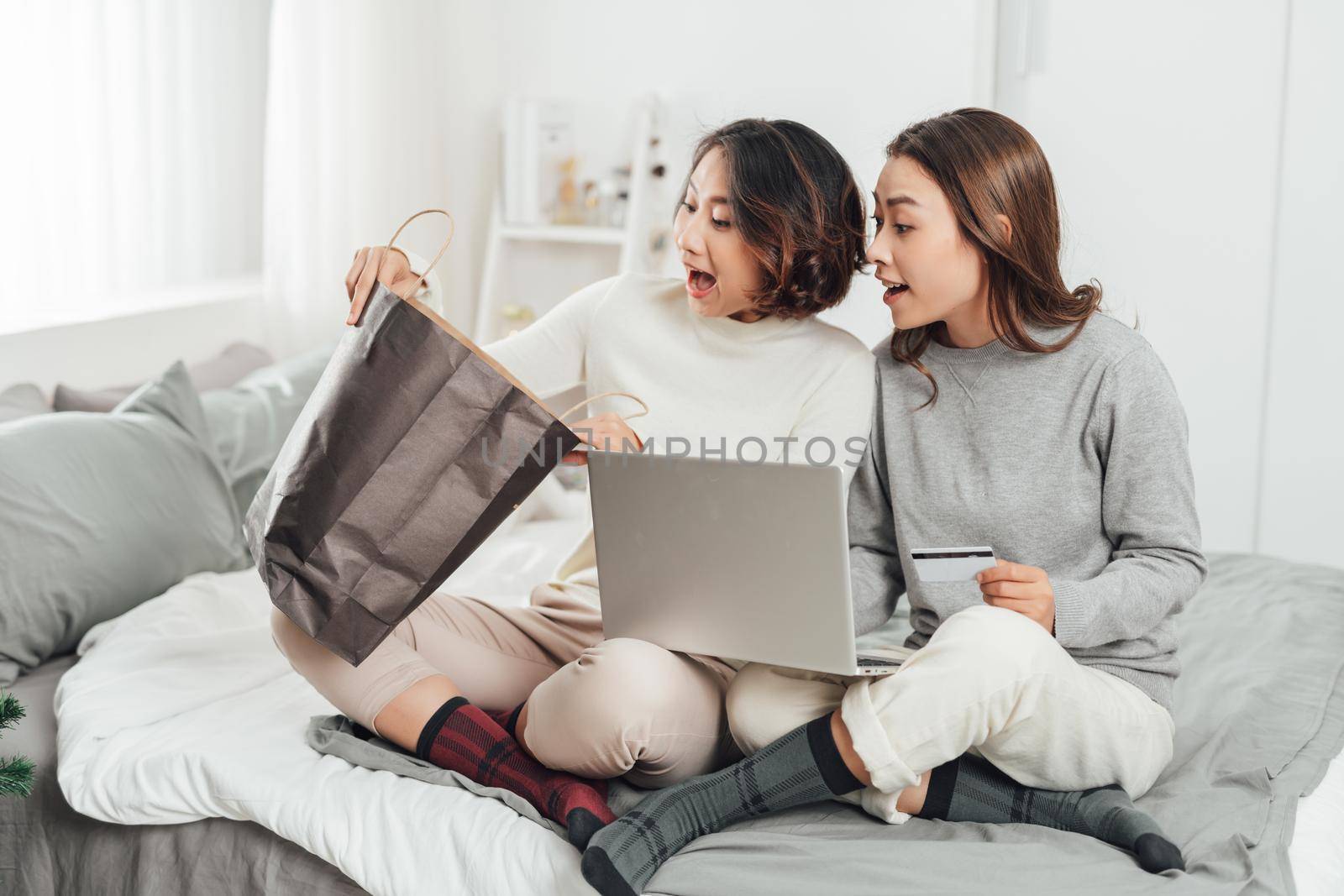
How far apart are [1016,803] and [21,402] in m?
1.56

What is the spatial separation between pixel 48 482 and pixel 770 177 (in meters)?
1.04

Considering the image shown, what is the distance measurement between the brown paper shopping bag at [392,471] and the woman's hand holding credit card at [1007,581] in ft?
1.45

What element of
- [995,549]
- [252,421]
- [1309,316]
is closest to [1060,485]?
[995,549]

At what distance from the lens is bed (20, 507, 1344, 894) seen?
3.67ft

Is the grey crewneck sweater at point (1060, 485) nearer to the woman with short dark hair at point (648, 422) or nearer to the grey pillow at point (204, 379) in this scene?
the woman with short dark hair at point (648, 422)

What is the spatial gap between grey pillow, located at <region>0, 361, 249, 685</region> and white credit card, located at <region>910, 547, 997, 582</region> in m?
1.09

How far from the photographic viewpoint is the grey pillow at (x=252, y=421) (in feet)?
6.55

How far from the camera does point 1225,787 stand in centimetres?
129

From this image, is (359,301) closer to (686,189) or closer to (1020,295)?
(686,189)

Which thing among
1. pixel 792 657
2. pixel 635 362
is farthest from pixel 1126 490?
pixel 635 362

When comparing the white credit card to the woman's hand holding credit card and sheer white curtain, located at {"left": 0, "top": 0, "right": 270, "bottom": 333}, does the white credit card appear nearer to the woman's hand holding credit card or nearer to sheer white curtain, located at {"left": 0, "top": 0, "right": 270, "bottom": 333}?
the woman's hand holding credit card

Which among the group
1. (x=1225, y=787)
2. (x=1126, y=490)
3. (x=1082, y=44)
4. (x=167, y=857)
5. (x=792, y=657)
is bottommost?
(x=167, y=857)

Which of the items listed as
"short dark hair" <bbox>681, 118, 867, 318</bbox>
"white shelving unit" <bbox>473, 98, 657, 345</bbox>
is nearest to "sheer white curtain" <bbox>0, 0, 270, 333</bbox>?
"white shelving unit" <bbox>473, 98, 657, 345</bbox>

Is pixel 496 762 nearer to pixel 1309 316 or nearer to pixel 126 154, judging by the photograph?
pixel 126 154
